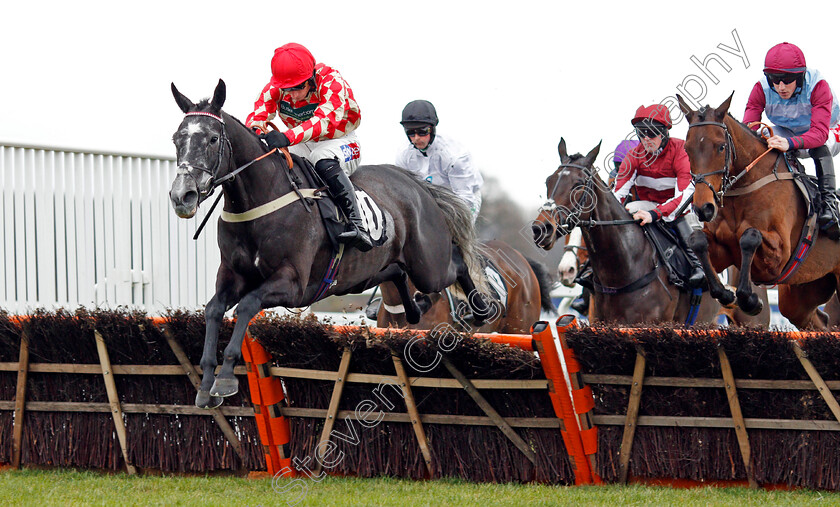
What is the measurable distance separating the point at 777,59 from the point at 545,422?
127 inches

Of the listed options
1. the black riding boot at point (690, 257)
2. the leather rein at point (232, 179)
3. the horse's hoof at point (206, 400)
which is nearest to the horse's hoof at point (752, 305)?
the black riding boot at point (690, 257)

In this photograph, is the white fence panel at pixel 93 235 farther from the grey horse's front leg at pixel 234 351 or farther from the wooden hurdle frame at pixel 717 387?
the wooden hurdle frame at pixel 717 387

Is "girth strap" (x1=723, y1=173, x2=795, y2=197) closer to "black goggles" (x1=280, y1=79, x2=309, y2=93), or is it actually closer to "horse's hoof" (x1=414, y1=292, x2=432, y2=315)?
"horse's hoof" (x1=414, y1=292, x2=432, y2=315)

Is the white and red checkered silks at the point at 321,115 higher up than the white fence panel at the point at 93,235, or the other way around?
the white and red checkered silks at the point at 321,115

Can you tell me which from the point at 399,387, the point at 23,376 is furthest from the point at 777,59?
the point at 23,376

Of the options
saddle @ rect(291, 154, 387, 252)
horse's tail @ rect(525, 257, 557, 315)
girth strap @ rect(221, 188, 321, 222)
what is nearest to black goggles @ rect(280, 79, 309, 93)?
saddle @ rect(291, 154, 387, 252)

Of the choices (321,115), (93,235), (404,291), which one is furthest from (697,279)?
(93,235)

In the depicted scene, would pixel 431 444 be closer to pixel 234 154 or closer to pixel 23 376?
pixel 234 154

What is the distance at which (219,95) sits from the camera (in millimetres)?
4488

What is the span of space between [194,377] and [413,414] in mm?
1317

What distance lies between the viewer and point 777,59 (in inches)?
242

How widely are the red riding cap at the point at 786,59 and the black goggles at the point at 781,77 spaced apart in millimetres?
43

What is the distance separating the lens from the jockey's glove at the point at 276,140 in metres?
4.89

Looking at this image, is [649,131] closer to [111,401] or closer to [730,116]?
[730,116]
